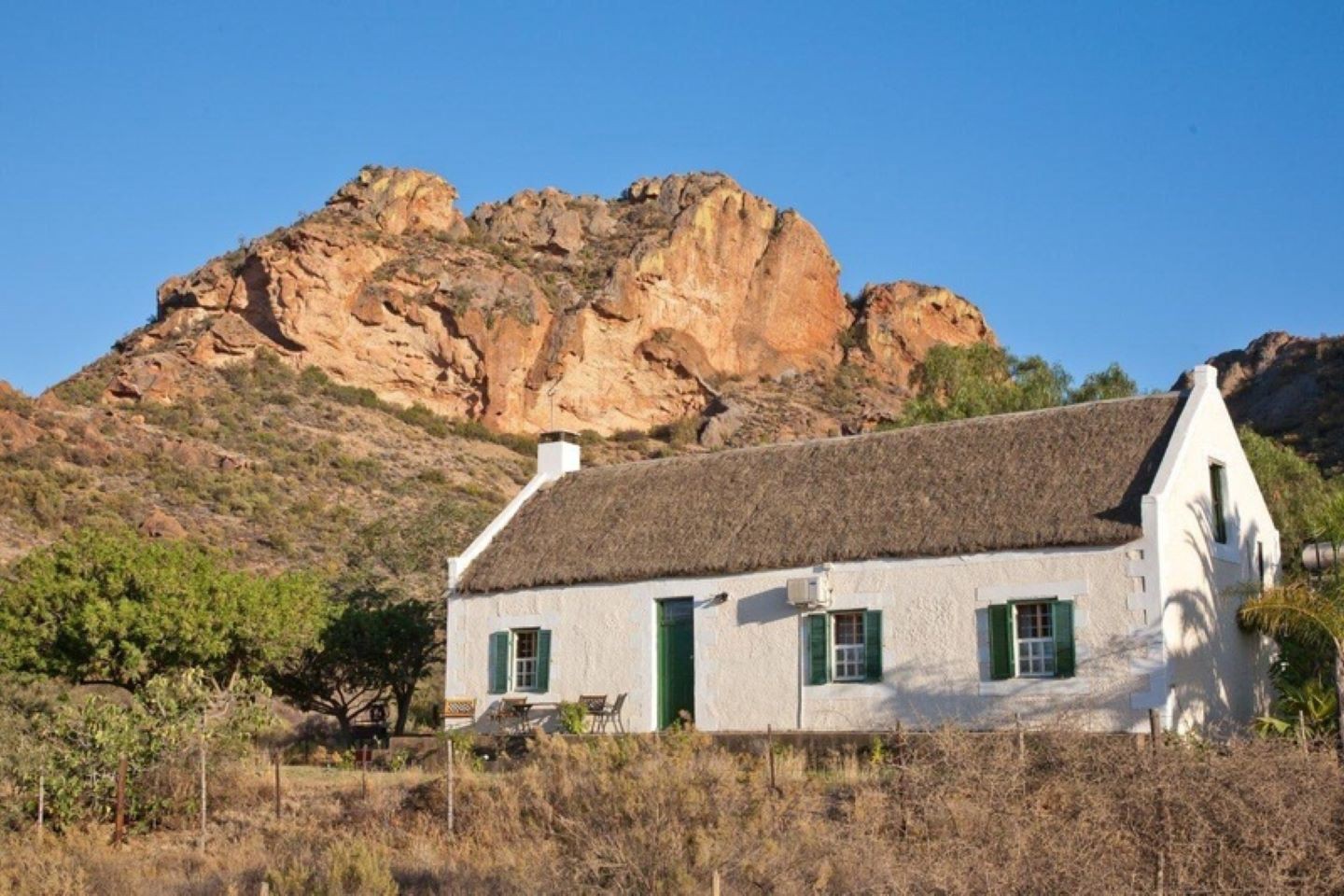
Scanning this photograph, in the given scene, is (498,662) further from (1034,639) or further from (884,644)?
(1034,639)

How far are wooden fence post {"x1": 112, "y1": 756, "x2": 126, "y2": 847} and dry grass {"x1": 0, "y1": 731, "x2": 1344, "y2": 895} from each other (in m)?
2.58

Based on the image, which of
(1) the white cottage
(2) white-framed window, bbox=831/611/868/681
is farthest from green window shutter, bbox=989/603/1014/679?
(2) white-framed window, bbox=831/611/868/681

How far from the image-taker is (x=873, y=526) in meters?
21.2

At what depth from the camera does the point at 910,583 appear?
2044 cm

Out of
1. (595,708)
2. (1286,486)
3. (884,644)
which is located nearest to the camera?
(884,644)

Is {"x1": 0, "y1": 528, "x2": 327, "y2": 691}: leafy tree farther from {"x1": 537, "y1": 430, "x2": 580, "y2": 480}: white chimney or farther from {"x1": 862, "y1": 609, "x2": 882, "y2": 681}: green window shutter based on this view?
{"x1": 862, "y1": 609, "x2": 882, "y2": 681}: green window shutter

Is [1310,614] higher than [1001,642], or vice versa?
[1310,614]

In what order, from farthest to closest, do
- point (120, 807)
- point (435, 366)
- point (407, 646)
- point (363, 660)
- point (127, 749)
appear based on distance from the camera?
point (435, 366), point (407, 646), point (363, 660), point (127, 749), point (120, 807)

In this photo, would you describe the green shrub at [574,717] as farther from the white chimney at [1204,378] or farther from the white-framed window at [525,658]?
the white chimney at [1204,378]

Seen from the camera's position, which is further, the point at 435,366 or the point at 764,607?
the point at 435,366

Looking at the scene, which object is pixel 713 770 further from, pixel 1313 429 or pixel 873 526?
pixel 1313 429

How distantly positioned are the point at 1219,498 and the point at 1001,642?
4.32 metres

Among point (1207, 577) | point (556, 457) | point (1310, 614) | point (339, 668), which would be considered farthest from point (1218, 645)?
point (339, 668)

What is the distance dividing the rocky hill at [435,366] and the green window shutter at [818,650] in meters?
22.1
